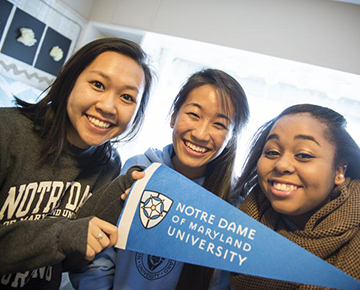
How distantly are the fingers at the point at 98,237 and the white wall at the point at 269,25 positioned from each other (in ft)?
6.51

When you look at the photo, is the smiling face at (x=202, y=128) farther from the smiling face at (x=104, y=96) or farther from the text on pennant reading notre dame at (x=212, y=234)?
the text on pennant reading notre dame at (x=212, y=234)

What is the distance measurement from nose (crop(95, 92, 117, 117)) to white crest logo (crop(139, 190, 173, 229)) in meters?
0.33

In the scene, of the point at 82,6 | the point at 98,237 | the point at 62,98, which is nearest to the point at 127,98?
the point at 62,98

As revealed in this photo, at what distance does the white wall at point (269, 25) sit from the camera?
200 centimetres

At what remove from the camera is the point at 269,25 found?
2139mm

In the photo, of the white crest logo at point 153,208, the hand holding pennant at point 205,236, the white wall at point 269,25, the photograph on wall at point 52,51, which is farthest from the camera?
the photograph on wall at point 52,51

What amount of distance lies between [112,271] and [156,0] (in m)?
2.34

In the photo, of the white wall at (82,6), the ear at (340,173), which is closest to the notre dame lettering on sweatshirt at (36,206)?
the ear at (340,173)

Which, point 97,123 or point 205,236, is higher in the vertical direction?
point 97,123

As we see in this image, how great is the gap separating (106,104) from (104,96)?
31 millimetres

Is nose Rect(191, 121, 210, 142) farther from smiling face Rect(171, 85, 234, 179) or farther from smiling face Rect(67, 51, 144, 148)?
smiling face Rect(67, 51, 144, 148)

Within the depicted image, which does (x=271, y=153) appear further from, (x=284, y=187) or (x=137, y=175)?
(x=137, y=175)

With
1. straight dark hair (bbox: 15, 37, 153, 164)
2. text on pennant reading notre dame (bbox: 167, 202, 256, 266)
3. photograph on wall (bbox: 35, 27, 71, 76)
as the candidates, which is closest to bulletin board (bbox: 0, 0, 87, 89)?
photograph on wall (bbox: 35, 27, 71, 76)

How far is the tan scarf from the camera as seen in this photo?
0.57m
